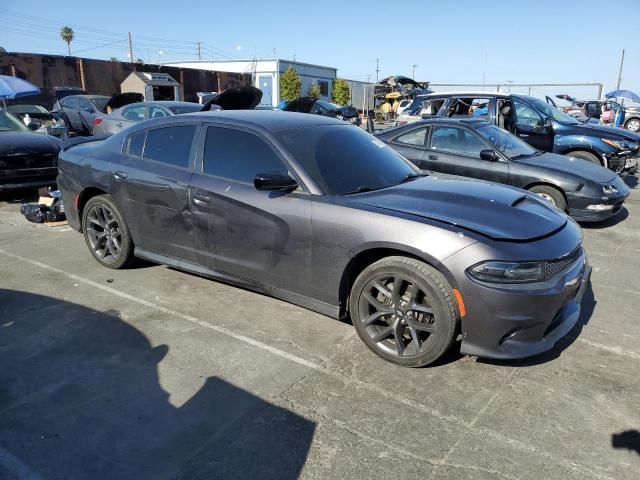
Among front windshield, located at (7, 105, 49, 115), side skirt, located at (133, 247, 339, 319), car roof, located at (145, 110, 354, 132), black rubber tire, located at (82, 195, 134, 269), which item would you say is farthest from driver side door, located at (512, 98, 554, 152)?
front windshield, located at (7, 105, 49, 115)

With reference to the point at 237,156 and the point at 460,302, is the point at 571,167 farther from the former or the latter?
the point at 237,156

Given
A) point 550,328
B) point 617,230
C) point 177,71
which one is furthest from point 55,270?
point 177,71

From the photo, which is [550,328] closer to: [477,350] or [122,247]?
[477,350]

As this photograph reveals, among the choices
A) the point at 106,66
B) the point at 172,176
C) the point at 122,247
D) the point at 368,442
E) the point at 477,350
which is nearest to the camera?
the point at 368,442

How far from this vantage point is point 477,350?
3037 mm

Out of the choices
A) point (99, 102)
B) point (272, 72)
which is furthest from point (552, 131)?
point (272, 72)

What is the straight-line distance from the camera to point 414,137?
24.9 feet

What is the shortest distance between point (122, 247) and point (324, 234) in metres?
2.51

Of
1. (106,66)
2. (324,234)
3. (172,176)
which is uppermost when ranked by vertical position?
(106,66)

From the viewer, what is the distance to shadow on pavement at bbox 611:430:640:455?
254 centimetres

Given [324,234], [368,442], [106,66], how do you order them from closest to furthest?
[368,442], [324,234], [106,66]

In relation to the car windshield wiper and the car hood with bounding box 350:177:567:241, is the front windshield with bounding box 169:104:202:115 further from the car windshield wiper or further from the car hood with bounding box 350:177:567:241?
the car hood with bounding box 350:177:567:241

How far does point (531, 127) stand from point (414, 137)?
346 cm

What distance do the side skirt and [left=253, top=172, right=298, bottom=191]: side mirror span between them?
0.80 m
